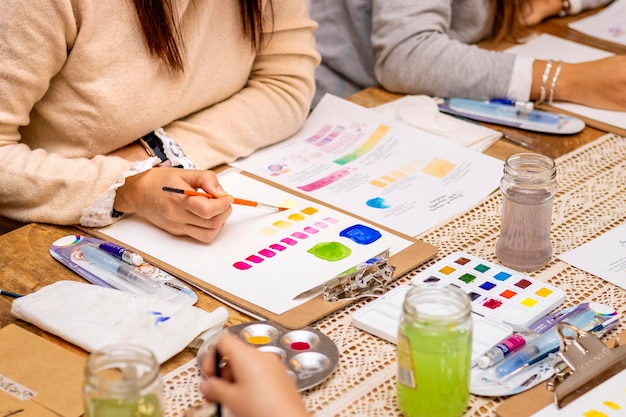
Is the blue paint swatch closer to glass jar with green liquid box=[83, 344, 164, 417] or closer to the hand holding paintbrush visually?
the hand holding paintbrush

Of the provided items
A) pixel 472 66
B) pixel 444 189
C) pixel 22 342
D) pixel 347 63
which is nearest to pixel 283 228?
pixel 444 189

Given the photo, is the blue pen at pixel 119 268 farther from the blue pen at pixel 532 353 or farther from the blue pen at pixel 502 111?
the blue pen at pixel 502 111

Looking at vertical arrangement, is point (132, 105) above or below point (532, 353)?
above

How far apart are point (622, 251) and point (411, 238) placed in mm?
298

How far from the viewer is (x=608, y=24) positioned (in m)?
2.16

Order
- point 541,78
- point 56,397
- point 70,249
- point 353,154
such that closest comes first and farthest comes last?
point 56,397 → point 70,249 → point 353,154 → point 541,78

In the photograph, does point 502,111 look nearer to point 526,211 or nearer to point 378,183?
point 378,183

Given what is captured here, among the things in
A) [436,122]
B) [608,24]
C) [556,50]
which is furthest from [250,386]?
[608,24]

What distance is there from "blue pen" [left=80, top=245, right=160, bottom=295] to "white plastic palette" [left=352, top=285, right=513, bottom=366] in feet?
0.88

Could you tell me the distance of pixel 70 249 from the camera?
128 cm

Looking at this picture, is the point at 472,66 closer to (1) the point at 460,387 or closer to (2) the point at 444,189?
(2) the point at 444,189

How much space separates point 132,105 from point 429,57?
0.65 meters

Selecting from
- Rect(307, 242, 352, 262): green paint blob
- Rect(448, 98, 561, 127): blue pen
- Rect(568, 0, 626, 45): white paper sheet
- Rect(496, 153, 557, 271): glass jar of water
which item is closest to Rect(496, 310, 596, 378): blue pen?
Rect(496, 153, 557, 271): glass jar of water

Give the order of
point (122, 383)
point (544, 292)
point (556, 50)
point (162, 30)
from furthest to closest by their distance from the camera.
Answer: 1. point (556, 50)
2. point (162, 30)
3. point (544, 292)
4. point (122, 383)
